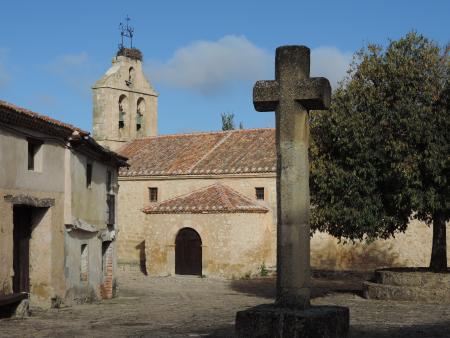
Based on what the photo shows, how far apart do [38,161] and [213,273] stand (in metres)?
14.6

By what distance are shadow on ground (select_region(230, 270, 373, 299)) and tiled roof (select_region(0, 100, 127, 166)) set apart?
7489mm

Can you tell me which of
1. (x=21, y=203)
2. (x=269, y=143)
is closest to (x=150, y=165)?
(x=269, y=143)

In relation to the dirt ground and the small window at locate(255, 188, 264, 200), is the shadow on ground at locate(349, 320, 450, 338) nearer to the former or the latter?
the dirt ground

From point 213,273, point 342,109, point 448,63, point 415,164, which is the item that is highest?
point 448,63

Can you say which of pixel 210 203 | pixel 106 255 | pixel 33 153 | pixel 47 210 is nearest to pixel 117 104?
pixel 210 203

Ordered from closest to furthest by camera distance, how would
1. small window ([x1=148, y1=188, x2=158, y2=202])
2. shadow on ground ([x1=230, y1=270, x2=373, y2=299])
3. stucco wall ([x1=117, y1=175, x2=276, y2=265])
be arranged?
shadow on ground ([x1=230, y1=270, x2=373, y2=299]) → stucco wall ([x1=117, y1=175, x2=276, y2=265]) → small window ([x1=148, y1=188, x2=158, y2=202])

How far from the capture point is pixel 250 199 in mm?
31953

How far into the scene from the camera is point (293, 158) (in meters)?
8.89

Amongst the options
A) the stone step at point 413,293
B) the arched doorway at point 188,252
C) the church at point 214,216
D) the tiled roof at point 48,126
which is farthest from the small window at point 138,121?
the stone step at point 413,293

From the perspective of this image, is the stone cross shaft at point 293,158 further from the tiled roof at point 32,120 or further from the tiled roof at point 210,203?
the tiled roof at point 210,203

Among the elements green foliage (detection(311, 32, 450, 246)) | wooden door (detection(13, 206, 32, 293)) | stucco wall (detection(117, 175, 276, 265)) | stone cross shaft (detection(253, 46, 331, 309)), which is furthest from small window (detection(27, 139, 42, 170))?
stucco wall (detection(117, 175, 276, 265))

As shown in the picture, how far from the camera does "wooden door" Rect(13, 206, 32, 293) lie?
688 inches

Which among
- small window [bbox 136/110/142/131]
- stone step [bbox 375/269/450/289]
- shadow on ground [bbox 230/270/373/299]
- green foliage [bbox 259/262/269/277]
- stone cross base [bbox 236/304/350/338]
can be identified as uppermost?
small window [bbox 136/110/142/131]

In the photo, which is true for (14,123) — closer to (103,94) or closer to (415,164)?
(415,164)
